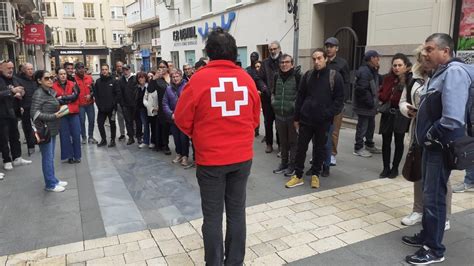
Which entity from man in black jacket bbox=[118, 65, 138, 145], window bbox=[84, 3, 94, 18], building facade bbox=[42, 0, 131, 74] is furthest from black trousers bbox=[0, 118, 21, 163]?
window bbox=[84, 3, 94, 18]

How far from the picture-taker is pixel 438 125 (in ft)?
9.46

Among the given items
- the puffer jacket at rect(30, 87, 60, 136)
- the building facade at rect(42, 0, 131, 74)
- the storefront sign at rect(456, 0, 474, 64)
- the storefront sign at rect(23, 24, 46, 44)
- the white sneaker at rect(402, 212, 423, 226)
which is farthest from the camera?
the building facade at rect(42, 0, 131, 74)

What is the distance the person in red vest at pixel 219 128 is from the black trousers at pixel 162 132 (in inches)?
183

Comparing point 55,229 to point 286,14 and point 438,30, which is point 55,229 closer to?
point 438,30

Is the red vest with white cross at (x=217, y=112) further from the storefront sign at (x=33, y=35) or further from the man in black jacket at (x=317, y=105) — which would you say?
the storefront sign at (x=33, y=35)

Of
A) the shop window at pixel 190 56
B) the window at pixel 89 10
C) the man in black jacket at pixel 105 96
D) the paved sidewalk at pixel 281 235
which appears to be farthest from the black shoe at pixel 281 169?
the window at pixel 89 10

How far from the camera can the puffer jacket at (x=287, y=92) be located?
5527 mm

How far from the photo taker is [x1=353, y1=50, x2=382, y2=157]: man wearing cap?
6480 mm

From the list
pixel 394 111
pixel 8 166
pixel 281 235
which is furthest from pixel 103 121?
pixel 394 111

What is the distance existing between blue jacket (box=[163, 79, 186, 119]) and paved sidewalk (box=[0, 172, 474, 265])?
2742 millimetres

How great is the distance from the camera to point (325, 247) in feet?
11.6

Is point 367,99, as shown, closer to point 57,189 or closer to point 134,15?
point 57,189

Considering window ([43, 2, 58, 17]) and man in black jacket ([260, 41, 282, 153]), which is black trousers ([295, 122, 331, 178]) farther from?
window ([43, 2, 58, 17])

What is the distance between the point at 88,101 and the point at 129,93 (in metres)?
1.03
